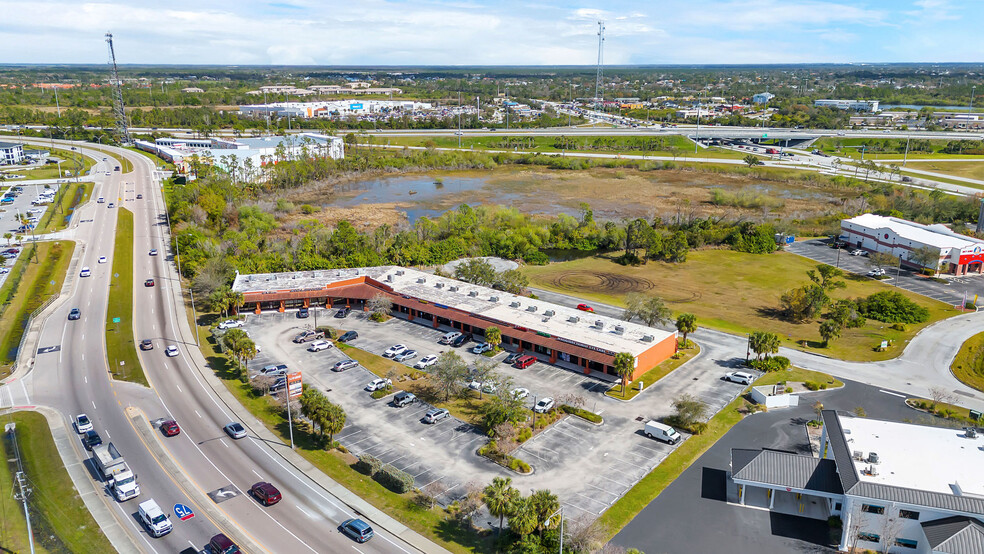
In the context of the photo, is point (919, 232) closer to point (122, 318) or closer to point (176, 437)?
point (176, 437)

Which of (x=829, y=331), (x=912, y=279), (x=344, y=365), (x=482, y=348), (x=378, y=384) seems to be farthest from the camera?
(x=912, y=279)

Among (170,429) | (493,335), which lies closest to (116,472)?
(170,429)

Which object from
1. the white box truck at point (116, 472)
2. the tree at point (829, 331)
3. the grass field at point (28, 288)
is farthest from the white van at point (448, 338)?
the grass field at point (28, 288)

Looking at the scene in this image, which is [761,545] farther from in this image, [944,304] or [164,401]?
[944,304]

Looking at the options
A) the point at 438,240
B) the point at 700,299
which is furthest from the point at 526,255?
the point at 700,299

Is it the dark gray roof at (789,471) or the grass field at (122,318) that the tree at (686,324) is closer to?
the dark gray roof at (789,471)

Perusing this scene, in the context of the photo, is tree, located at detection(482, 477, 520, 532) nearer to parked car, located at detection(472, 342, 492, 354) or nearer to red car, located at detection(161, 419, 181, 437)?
red car, located at detection(161, 419, 181, 437)

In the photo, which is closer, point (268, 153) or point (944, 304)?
point (944, 304)
